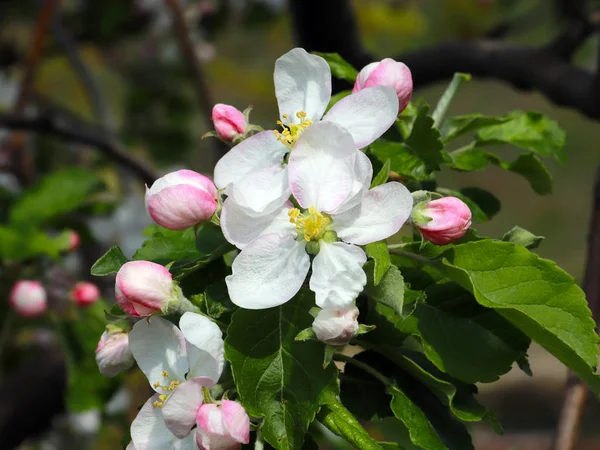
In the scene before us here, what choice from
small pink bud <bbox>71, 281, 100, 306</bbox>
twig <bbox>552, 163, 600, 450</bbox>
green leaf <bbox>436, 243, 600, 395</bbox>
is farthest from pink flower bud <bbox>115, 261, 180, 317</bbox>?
small pink bud <bbox>71, 281, 100, 306</bbox>

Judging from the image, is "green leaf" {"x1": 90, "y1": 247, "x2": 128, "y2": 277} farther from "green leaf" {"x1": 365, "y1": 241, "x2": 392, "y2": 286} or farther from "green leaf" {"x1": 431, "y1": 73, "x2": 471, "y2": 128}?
"green leaf" {"x1": 431, "y1": 73, "x2": 471, "y2": 128}

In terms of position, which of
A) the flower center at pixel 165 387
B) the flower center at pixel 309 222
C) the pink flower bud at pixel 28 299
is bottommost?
the pink flower bud at pixel 28 299

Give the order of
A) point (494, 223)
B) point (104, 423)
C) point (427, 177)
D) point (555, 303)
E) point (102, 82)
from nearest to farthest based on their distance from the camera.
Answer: point (555, 303)
point (427, 177)
point (104, 423)
point (102, 82)
point (494, 223)

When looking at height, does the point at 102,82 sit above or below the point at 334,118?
below

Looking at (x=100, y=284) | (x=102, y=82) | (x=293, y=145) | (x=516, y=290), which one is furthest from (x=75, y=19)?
(x=516, y=290)

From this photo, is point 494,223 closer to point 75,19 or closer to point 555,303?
point 75,19

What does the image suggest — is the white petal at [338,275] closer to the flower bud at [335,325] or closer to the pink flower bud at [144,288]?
the flower bud at [335,325]

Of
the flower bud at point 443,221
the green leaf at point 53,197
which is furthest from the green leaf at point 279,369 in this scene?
the green leaf at point 53,197
